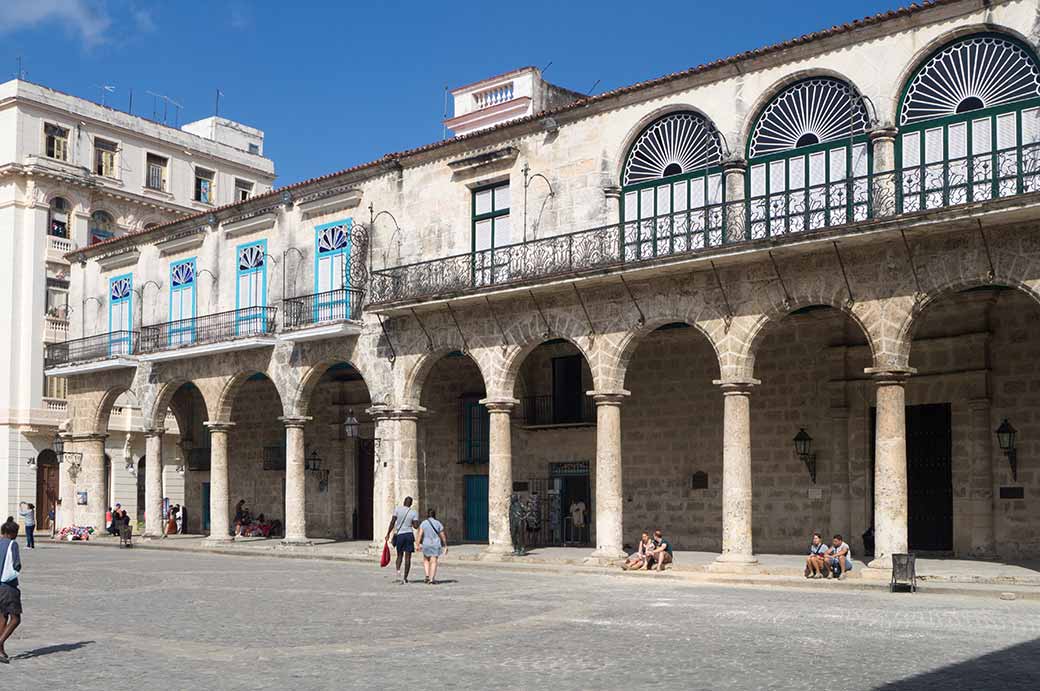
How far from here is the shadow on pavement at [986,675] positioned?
9.35 metres

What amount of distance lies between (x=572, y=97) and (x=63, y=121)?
18354 millimetres

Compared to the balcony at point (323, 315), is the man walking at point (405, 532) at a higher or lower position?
lower

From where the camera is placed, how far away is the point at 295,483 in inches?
1133

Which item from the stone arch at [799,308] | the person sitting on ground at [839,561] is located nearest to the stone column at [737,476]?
the stone arch at [799,308]

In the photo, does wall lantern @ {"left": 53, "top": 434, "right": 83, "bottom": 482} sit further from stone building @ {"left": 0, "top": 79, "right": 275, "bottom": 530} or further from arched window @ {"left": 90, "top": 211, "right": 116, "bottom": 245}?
arched window @ {"left": 90, "top": 211, "right": 116, "bottom": 245}

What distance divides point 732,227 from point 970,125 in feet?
13.7

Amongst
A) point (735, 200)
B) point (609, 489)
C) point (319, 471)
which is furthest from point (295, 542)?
point (735, 200)

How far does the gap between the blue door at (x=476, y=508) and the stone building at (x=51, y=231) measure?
52.5 feet

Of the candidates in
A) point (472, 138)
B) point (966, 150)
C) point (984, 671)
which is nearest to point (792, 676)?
point (984, 671)

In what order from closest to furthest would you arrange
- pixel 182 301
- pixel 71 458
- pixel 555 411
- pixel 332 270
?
pixel 555 411 < pixel 332 270 < pixel 182 301 < pixel 71 458

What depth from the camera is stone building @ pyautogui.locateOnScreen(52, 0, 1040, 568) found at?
1886cm

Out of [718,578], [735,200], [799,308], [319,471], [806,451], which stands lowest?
[718,578]

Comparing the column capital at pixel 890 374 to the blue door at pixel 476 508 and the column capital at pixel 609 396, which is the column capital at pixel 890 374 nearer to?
the column capital at pixel 609 396

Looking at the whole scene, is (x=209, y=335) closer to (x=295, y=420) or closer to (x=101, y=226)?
(x=295, y=420)
